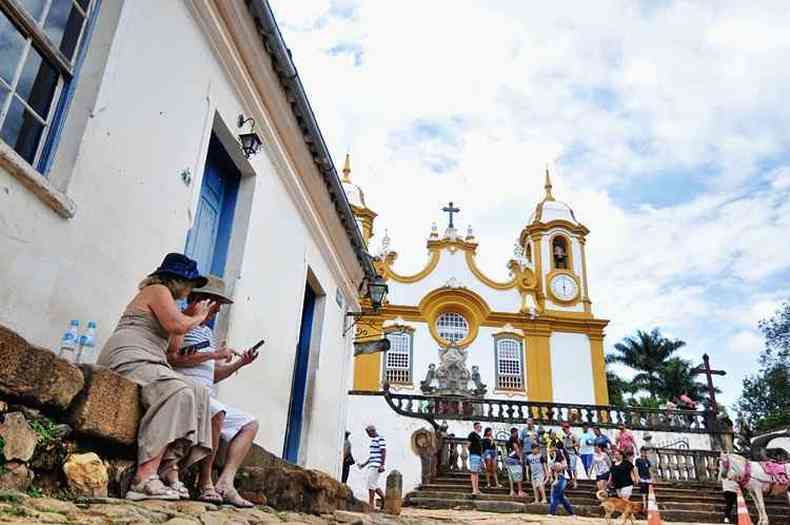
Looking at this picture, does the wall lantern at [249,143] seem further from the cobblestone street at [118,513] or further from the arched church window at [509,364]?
the arched church window at [509,364]

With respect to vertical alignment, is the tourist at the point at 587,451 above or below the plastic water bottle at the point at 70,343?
above

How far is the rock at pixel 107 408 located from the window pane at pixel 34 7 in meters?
2.18

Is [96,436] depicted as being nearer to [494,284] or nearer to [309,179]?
[309,179]

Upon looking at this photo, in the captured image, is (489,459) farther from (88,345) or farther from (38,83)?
(38,83)

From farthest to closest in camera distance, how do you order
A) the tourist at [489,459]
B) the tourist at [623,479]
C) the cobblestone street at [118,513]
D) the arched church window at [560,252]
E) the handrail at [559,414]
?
the arched church window at [560,252] < the handrail at [559,414] < the tourist at [489,459] < the tourist at [623,479] < the cobblestone street at [118,513]

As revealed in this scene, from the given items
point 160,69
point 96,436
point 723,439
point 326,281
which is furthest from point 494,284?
point 96,436

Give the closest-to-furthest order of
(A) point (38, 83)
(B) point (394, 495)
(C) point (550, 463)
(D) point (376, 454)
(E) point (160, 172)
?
(A) point (38, 83), (E) point (160, 172), (B) point (394, 495), (D) point (376, 454), (C) point (550, 463)

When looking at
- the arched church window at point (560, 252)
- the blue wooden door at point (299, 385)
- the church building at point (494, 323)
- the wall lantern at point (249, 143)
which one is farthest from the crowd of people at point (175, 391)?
the arched church window at point (560, 252)

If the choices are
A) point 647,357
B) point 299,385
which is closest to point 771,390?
point 647,357

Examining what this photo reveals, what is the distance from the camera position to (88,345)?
3564 millimetres

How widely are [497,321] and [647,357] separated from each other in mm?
19228

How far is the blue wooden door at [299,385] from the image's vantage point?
27.9 ft

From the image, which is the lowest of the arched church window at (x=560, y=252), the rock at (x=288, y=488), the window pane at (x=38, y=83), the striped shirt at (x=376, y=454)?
the rock at (x=288, y=488)

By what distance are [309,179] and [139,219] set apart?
3865mm
